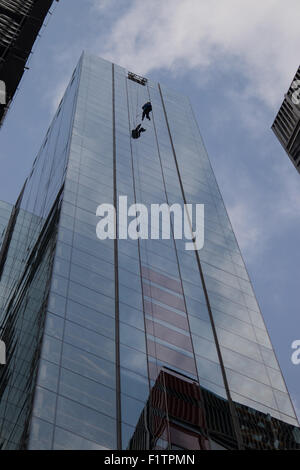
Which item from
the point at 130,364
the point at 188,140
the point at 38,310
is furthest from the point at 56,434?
the point at 188,140

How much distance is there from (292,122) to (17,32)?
253 ft

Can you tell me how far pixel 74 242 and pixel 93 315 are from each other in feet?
24.7

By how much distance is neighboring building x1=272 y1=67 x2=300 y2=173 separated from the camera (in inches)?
4272

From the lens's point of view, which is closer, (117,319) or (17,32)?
(117,319)

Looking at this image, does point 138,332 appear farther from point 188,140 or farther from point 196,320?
point 188,140

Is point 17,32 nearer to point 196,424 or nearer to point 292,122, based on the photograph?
point 196,424

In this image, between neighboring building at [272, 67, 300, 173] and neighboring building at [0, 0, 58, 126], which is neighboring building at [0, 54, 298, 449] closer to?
neighboring building at [0, 0, 58, 126]

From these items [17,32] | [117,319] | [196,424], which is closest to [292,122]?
[17,32]

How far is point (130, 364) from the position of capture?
32750 mm

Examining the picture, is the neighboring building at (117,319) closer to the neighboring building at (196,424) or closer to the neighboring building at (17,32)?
the neighboring building at (196,424)

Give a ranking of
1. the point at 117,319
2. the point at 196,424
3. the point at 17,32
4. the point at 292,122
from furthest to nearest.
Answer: the point at 292,122 → the point at 17,32 → the point at 117,319 → the point at 196,424

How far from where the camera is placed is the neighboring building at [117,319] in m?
27.8

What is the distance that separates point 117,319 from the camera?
35781 mm

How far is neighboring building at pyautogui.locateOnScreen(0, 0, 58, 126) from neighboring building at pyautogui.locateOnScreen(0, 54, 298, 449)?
389 inches
